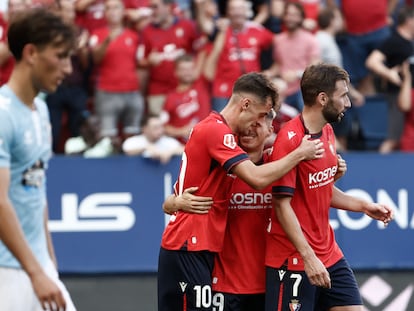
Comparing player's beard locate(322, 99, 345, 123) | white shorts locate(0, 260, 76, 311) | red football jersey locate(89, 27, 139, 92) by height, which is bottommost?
red football jersey locate(89, 27, 139, 92)

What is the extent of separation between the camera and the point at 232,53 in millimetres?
11727

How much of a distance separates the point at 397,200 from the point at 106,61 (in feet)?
11.7

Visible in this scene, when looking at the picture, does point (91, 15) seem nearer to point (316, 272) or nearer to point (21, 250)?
point (316, 272)

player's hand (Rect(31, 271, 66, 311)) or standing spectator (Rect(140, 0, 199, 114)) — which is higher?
player's hand (Rect(31, 271, 66, 311))

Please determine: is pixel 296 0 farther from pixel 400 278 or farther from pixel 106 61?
pixel 400 278

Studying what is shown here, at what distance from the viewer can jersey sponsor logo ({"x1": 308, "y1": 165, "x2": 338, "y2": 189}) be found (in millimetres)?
6656

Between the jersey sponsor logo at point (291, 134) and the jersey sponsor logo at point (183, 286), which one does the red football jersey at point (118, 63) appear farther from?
the jersey sponsor logo at point (291, 134)

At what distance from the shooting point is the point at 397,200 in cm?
1038

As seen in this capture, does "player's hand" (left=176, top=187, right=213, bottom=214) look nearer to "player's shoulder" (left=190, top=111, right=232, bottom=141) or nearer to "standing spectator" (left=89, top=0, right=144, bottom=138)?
"player's shoulder" (left=190, top=111, right=232, bottom=141)

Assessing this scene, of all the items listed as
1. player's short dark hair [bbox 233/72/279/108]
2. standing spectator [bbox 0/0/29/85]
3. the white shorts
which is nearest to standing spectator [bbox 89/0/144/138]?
standing spectator [bbox 0/0/29/85]

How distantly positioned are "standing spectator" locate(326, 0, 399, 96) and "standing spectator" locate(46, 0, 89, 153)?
10.3 ft

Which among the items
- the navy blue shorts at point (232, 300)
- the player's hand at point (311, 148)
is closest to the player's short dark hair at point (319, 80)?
the player's hand at point (311, 148)

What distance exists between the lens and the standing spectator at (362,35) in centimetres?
1247

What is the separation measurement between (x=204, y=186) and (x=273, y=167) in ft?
1.94
